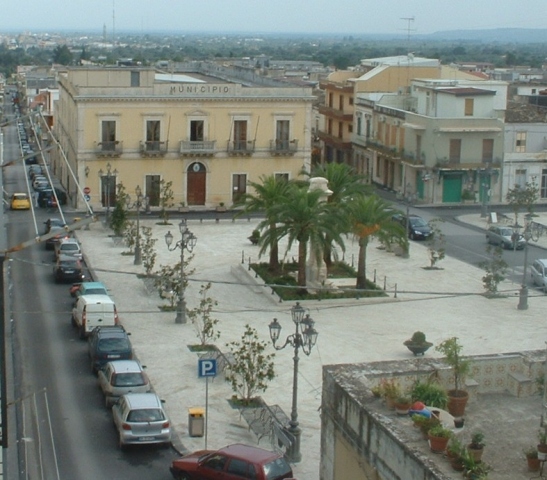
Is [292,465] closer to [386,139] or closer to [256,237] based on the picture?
[256,237]

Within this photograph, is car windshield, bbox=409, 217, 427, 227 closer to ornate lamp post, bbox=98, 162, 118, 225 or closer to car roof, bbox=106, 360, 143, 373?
ornate lamp post, bbox=98, 162, 118, 225

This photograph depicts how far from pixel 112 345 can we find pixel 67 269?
10.0 m

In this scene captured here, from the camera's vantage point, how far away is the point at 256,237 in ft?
136

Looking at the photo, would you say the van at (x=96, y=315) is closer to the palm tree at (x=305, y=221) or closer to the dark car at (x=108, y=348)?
the dark car at (x=108, y=348)

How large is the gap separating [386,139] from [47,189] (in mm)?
19381

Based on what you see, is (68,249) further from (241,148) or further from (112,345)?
(241,148)

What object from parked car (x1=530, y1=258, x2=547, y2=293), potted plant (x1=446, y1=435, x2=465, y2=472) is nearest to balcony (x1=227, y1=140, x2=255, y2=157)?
parked car (x1=530, y1=258, x2=547, y2=293)

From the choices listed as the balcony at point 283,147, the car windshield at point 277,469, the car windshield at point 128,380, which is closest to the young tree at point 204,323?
the car windshield at point 128,380

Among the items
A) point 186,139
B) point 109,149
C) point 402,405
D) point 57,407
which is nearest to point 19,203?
point 109,149

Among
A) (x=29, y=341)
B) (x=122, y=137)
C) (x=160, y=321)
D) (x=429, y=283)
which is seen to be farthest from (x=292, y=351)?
(x=122, y=137)

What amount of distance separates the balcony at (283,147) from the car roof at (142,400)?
104 ft

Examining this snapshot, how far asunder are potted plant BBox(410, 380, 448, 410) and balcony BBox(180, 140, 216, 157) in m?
37.2

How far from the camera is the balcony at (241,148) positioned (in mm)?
51875

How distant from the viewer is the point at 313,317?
3123 cm
